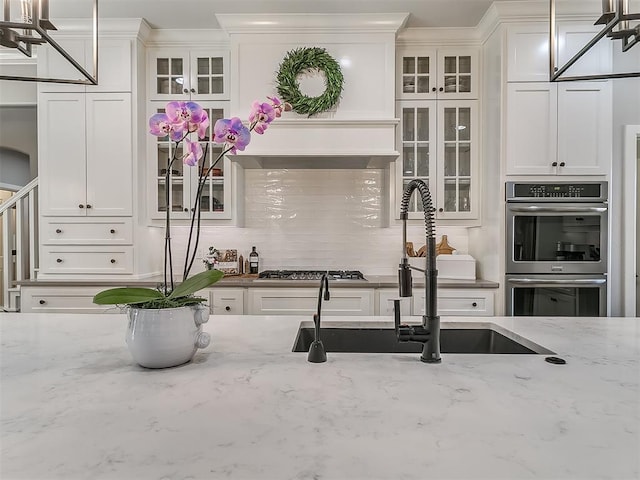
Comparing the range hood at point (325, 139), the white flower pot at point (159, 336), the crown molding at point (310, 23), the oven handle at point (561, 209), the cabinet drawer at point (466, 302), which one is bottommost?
the cabinet drawer at point (466, 302)

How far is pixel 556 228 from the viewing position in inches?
111

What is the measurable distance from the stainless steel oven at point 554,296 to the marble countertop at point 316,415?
1676 mm

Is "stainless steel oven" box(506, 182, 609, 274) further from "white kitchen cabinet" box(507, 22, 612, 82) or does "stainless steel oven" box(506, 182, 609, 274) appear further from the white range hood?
the white range hood

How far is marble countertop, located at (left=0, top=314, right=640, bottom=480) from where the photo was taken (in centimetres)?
59

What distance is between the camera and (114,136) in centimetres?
303

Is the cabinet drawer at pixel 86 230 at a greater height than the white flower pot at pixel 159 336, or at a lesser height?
greater

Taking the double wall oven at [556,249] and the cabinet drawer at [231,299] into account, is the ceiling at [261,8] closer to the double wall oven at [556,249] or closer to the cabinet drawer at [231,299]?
the double wall oven at [556,249]

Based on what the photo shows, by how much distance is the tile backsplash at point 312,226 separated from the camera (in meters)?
3.46

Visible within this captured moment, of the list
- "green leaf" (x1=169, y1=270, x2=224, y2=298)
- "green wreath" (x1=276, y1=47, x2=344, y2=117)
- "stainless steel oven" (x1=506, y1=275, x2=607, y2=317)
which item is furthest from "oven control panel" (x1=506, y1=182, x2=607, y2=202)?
"green leaf" (x1=169, y1=270, x2=224, y2=298)

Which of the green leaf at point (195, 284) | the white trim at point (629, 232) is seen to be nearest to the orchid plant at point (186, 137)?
the green leaf at point (195, 284)

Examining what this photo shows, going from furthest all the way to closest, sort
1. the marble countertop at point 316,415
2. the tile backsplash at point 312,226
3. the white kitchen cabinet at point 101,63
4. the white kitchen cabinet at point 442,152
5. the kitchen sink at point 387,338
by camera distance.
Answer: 1. the tile backsplash at point 312,226
2. the white kitchen cabinet at point 442,152
3. the white kitchen cabinet at point 101,63
4. the kitchen sink at point 387,338
5. the marble countertop at point 316,415

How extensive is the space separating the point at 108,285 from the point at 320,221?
1.70 metres

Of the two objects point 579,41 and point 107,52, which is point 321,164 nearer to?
point 107,52

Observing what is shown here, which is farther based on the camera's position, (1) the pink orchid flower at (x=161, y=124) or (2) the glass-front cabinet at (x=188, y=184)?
(2) the glass-front cabinet at (x=188, y=184)
